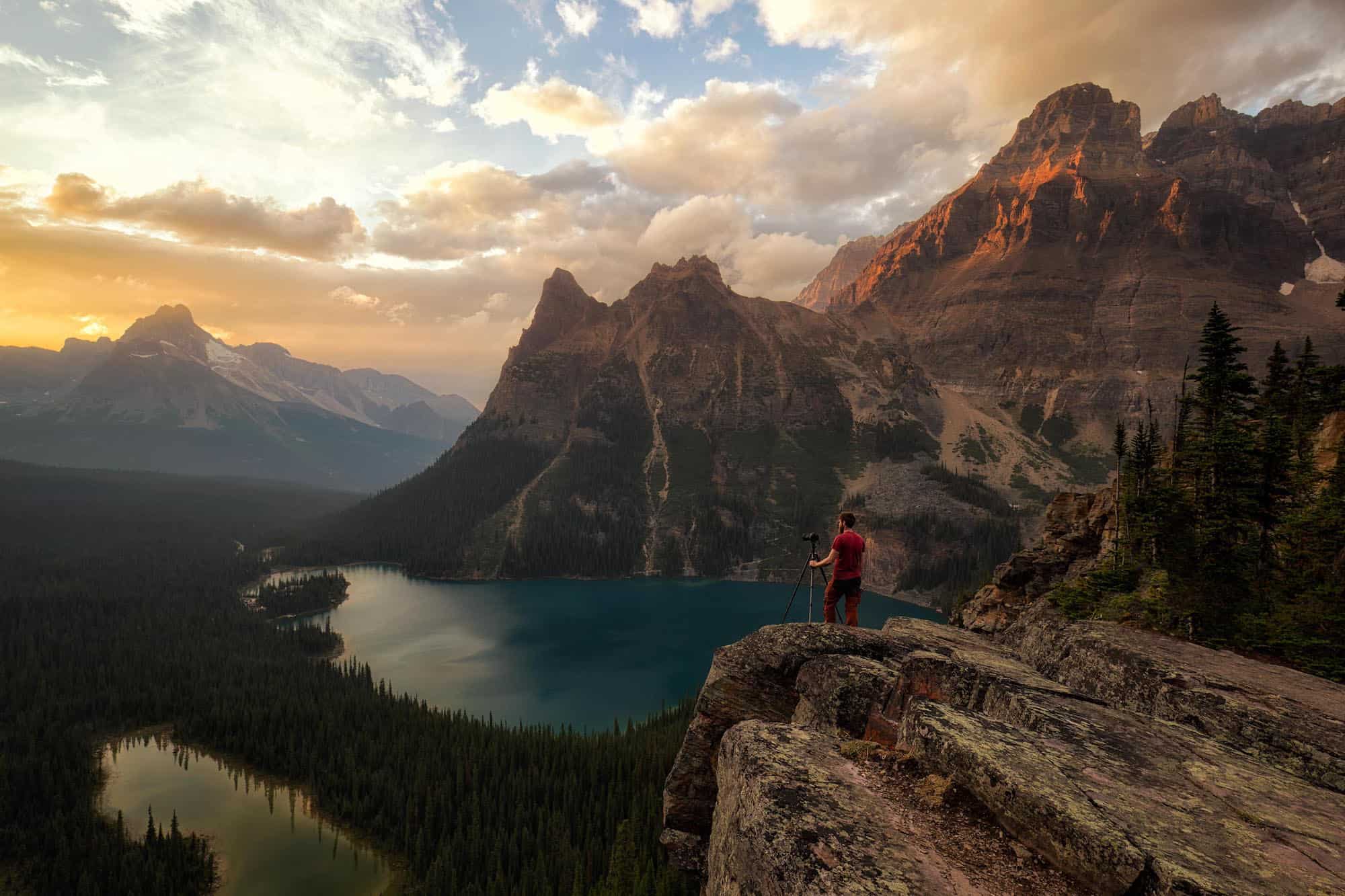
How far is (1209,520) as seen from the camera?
1206 inches

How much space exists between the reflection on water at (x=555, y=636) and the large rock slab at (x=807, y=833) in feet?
287

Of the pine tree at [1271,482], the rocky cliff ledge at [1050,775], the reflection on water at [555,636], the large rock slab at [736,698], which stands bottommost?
the reflection on water at [555,636]

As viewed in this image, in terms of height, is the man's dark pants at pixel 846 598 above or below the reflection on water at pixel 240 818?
above

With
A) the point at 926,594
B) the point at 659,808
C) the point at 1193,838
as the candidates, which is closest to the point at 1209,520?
the point at 1193,838

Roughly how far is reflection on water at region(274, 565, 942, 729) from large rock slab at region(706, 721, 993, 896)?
287 ft

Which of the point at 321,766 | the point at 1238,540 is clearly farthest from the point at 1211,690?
the point at 321,766

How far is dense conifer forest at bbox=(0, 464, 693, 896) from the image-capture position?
55.1 metres

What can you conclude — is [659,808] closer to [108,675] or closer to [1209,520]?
[1209,520]

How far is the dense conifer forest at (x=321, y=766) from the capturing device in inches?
2170

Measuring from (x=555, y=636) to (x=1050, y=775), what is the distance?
140 meters

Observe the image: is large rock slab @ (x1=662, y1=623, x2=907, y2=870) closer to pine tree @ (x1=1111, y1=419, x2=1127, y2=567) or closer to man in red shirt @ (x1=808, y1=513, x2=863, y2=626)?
man in red shirt @ (x1=808, y1=513, x2=863, y2=626)

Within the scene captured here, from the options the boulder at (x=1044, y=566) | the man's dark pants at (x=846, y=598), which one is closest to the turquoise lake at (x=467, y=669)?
the man's dark pants at (x=846, y=598)

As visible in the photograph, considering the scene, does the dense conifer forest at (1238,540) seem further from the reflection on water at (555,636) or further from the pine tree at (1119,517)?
the reflection on water at (555,636)

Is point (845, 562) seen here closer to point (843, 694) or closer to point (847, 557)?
point (847, 557)
